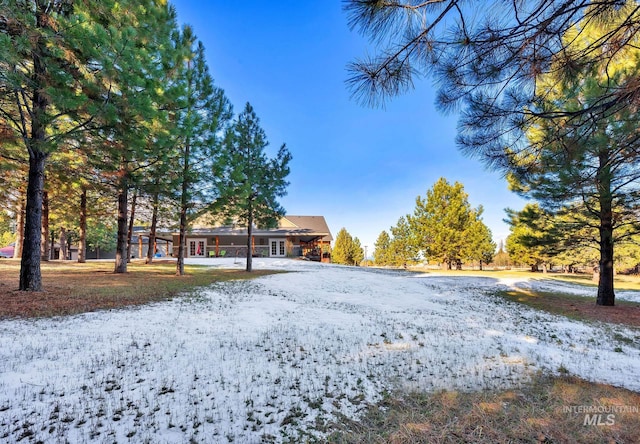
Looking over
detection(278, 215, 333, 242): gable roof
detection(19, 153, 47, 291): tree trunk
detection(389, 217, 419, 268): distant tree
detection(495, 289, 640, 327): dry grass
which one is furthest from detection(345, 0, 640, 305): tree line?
detection(278, 215, 333, 242): gable roof

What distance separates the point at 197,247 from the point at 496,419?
98.4 feet

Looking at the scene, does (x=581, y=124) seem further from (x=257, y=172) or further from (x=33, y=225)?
(x=257, y=172)

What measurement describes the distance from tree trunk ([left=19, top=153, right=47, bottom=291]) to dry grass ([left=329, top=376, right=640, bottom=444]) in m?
8.80

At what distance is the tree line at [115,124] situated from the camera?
5.37 m

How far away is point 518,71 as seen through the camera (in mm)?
3383

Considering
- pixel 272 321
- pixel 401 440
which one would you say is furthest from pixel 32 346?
pixel 401 440

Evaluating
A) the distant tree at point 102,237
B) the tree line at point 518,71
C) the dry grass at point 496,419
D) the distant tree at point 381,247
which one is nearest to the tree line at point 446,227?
the distant tree at point 381,247

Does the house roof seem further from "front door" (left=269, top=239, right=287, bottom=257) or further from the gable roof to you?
"front door" (left=269, top=239, right=287, bottom=257)

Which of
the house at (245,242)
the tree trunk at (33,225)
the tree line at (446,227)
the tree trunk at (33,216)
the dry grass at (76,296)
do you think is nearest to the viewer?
the dry grass at (76,296)

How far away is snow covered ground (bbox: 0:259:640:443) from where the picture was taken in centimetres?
252

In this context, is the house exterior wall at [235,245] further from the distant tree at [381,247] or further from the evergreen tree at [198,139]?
the evergreen tree at [198,139]

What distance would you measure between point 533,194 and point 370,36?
30.5 ft

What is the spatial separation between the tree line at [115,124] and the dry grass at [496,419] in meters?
5.96

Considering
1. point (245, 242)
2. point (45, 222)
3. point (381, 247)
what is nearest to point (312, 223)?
point (245, 242)
